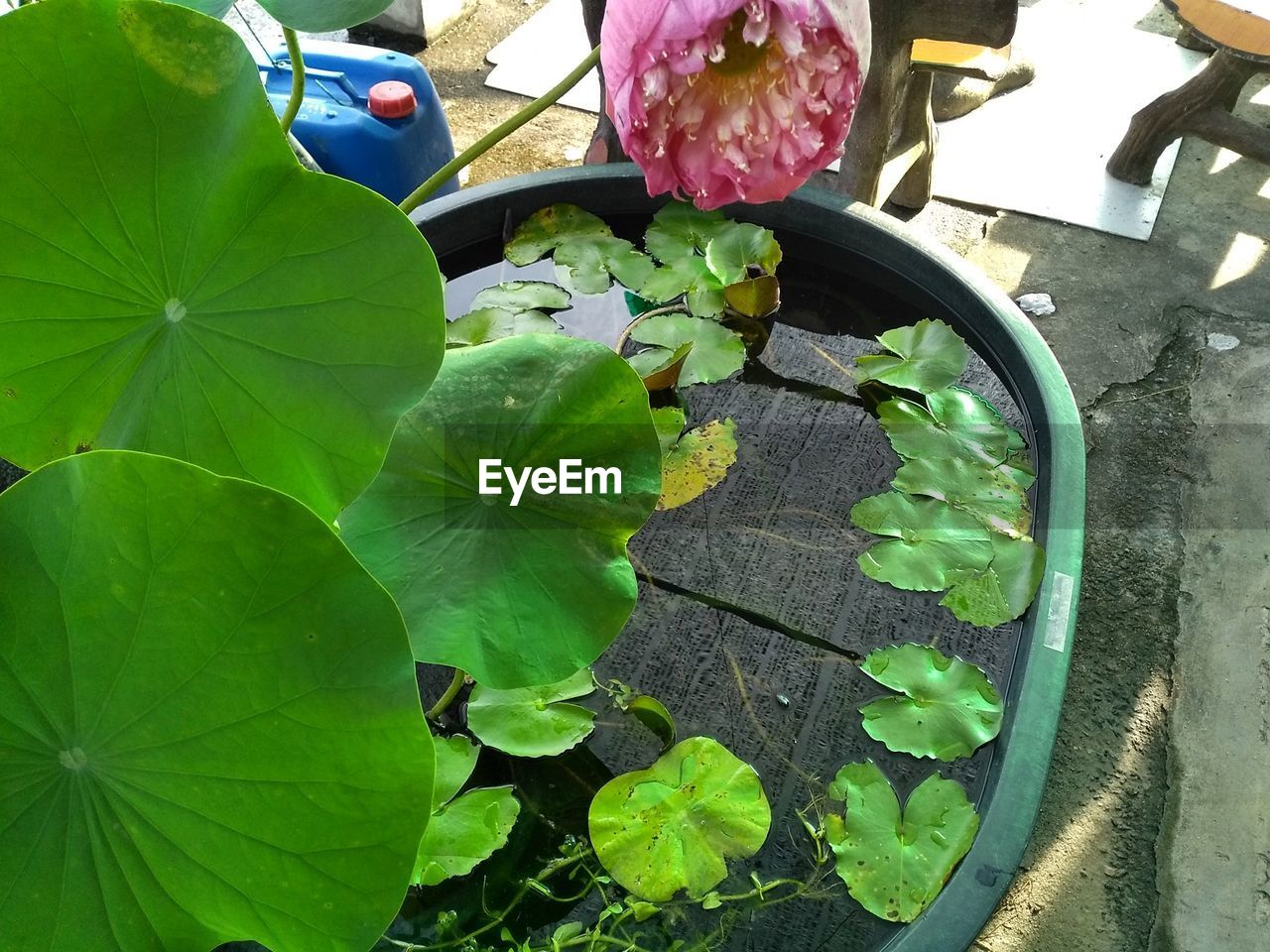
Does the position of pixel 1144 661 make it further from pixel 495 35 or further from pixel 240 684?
pixel 495 35

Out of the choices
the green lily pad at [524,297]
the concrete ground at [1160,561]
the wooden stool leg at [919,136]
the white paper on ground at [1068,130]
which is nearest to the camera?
the green lily pad at [524,297]

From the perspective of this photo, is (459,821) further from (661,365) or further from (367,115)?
(367,115)

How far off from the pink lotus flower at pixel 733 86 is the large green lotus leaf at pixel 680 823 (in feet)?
1.37

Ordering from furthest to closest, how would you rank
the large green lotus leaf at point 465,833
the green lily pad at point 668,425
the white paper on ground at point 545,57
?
Answer: 1. the white paper on ground at point 545,57
2. the green lily pad at point 668,425
3. the large green lotus leaf at point 465,833

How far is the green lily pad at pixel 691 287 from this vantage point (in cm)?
104

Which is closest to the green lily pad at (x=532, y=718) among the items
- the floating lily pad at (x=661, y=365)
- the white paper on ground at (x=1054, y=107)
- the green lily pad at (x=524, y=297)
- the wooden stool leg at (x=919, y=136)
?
the floating lily pad at (x=661, y=365)

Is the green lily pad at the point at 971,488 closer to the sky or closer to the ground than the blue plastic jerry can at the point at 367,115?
closer to the ground

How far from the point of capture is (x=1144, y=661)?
4.48ft

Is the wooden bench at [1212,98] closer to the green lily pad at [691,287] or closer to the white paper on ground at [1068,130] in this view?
the white paper on ground at [1068,130]

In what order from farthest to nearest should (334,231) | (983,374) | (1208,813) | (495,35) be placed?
(495,35) → (1208,813) → (983,374) → (334,231)

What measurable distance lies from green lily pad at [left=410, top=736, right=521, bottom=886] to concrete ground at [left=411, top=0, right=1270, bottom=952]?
2.37 ft

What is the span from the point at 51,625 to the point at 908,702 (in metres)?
0.60

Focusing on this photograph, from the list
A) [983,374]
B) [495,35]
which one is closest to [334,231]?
[983,374]

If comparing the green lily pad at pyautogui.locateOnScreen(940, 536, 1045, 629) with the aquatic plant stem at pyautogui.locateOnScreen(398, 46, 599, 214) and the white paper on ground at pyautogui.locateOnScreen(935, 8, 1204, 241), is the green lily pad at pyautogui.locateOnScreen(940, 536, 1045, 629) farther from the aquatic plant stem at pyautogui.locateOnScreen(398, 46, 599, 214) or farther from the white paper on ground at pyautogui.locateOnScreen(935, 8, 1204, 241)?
the white paper on ground at pyautogui.locateOnScreen(935, 8, 1204, 241)
